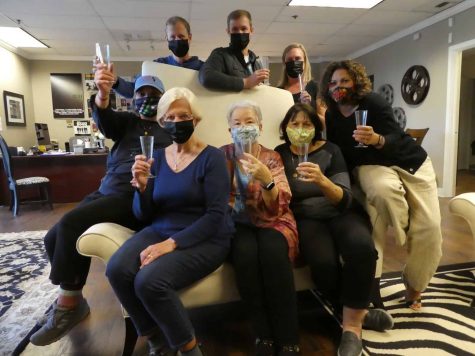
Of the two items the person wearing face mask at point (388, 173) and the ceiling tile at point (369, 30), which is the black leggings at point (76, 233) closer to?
the person wearing face mask at point (388, 173)

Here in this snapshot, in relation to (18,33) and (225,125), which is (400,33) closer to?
(225,125)

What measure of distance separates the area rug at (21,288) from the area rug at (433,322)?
5.57ft

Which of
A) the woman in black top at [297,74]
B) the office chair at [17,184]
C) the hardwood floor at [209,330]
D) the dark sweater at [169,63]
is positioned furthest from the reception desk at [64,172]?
the woman in black top at [297,74]

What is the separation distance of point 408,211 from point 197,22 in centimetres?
444

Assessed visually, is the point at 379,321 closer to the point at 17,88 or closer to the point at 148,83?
the point at 148,83

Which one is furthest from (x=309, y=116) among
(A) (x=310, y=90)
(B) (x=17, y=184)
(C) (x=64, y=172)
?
(C) (x=64, y=172)

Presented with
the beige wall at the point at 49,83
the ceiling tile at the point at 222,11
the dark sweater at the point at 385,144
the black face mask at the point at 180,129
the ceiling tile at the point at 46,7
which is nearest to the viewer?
the black face mask at the point at 180,129

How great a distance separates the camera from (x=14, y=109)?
6.15 meters

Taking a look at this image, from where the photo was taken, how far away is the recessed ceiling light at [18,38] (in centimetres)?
529

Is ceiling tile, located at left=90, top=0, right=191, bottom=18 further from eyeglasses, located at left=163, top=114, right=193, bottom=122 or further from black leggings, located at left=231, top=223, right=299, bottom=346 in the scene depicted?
black leggings, located at left=231, top=223, right=299, bottom=346

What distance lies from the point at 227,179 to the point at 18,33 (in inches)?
227

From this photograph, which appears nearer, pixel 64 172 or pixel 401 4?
pixel 401 4

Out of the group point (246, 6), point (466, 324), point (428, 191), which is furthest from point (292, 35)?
point (466, 324)

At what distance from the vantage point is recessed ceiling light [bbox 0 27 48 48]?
5289 millimetres
